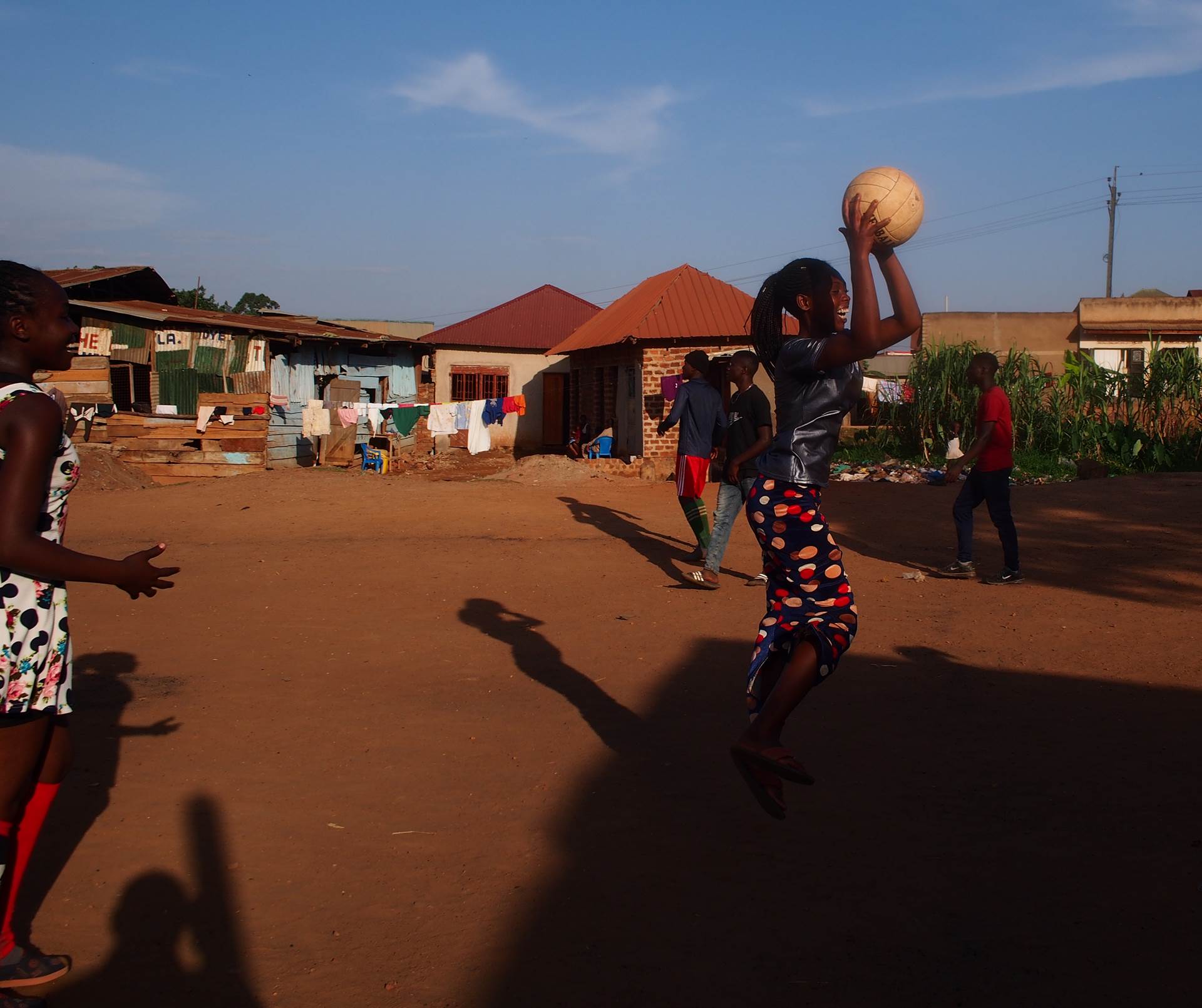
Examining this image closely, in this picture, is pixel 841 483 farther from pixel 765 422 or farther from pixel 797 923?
pixel 797 923

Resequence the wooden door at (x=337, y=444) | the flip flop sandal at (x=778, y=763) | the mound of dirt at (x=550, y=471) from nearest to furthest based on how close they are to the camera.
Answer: the flip flop sandal at (x=778, y=763)
the mound of dirt at (x=550, y=471)
the wooden door at (x=337, y=444)

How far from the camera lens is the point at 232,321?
67.8 feet

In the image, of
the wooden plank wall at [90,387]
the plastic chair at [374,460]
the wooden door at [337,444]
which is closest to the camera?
the wooden plank wall at [90,387]

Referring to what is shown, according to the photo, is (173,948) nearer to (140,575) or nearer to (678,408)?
(140,575)

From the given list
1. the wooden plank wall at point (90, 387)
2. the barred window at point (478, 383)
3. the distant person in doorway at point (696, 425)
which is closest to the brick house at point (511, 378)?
the barred window at point (478, 383)

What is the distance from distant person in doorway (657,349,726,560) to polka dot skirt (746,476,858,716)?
4985 millimetres

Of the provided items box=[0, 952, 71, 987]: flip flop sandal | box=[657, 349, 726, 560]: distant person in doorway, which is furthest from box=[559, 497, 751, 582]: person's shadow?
box=[0, 952, 71, 987]: flip flop sandal

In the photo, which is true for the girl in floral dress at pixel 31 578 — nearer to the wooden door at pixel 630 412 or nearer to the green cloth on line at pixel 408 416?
the wooden door at pixel 630 412

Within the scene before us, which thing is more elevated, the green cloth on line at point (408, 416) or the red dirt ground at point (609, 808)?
the green cloth on line at point (408, 416)

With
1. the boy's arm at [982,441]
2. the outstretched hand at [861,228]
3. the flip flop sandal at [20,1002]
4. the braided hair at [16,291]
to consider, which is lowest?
the flip flop sandal at [20,1002]

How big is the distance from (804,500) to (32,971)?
2461 millimetres

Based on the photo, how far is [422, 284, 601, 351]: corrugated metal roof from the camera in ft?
Answer: 102

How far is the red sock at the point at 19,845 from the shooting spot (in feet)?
8.08

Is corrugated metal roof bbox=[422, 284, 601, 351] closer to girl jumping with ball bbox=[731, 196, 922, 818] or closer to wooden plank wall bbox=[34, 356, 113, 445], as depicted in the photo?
wooden plank wall bbox=[34, 356, 113, 445]
